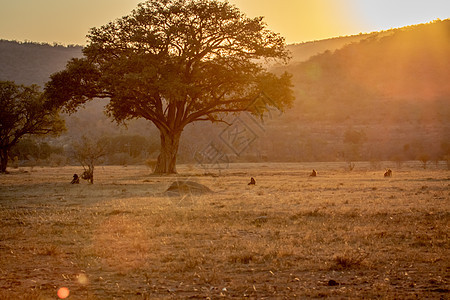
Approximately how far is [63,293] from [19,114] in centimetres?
4071

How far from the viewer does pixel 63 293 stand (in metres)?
5.62

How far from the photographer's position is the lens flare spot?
5495 millimetres

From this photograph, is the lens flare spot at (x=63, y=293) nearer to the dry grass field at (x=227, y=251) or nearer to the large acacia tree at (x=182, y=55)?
the dry grass field at (x=227, y=251)

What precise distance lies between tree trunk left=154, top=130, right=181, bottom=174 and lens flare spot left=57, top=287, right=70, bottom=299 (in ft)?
93.8

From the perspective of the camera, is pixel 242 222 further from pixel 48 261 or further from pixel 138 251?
pixel 48 261

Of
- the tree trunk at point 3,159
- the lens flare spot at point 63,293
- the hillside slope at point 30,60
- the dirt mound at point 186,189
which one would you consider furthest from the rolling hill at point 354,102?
the lens flare spot at point 63,293

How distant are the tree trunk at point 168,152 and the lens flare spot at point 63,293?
28.6 metres

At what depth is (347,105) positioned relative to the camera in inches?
3851

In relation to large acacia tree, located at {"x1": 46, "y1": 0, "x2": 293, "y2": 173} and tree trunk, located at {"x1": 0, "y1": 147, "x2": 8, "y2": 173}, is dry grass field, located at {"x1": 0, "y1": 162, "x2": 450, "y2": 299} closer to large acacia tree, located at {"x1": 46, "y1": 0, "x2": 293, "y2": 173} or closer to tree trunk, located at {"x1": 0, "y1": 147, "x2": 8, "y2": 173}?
large acacia tree, located at {"x1": 46, "y1": 0, "x2": 293, "y2": 173}

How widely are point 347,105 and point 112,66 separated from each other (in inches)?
3028

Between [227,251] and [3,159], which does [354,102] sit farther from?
[227,251]

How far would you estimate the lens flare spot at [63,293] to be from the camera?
5495 mm

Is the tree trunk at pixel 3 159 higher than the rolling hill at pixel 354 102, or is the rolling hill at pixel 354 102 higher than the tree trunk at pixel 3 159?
the rolling hill at pixel 354 102

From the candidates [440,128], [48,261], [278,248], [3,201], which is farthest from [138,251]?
[440,128]
